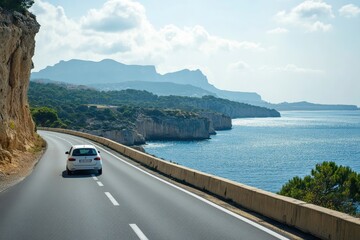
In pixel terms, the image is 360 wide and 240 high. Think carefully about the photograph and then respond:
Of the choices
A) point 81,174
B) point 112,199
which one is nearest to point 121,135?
point 81,174

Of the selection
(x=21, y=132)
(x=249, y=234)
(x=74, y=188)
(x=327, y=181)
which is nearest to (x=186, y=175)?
(x=74, y=188)

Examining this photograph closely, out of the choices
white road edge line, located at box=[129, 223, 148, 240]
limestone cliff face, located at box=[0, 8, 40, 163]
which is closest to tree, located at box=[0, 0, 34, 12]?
limestone cliff face, located at box=[0, 8, 40, 163]

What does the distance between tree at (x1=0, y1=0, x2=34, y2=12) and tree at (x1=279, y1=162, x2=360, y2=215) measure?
23785 millimetres

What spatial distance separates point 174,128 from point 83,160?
439 ft

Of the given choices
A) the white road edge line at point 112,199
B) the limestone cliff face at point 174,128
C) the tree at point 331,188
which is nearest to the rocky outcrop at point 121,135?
the limestone cliff face at point 174,128

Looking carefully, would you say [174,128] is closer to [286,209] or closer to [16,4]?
[16,4]

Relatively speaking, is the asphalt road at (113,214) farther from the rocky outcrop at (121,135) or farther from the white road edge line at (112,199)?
the rocky outcrop at (121,135)

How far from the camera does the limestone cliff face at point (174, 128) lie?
6004 inches

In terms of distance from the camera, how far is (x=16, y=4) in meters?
31.9

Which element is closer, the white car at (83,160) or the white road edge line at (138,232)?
the white road edge line at (138,232)

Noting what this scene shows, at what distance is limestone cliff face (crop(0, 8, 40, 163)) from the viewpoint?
2431cm

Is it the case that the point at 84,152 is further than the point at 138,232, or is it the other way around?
the point at 84,152

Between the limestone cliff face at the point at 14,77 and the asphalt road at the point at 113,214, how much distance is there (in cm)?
806

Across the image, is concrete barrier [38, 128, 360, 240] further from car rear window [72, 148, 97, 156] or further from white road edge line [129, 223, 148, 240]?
car rear window [72, 148, 97, 156]
